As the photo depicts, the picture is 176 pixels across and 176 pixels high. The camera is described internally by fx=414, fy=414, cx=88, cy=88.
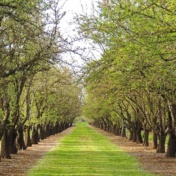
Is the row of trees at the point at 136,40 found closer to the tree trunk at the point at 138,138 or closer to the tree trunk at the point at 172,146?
the tree trunk at the point at 172,146

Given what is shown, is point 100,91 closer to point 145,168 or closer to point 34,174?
point 145,168

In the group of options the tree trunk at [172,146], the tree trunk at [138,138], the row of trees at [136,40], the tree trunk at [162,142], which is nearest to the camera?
the row of trees at [136,40]

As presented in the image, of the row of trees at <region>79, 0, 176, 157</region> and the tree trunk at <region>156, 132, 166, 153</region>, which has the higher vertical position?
the row of trees at <region>79, 0, 176, 157</region>

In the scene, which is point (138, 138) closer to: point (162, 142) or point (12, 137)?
point (162, 142)

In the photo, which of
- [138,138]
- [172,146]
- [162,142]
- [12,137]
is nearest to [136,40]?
[172,146]

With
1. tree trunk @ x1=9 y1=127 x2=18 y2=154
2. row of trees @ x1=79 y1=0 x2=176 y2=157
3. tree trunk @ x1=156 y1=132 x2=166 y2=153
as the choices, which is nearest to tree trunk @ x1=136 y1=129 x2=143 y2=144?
tree trunk @ x1=156 y1=132 x2=166 y2=153

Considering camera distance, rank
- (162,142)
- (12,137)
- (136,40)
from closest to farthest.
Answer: (136,40) → (12,137) → (162,142)

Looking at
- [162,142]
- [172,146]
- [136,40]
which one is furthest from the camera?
[162,142]

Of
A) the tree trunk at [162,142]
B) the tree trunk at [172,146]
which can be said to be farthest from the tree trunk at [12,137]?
the tree trunk at [162,142]

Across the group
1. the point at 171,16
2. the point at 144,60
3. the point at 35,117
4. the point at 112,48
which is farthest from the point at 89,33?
the point at 35,117

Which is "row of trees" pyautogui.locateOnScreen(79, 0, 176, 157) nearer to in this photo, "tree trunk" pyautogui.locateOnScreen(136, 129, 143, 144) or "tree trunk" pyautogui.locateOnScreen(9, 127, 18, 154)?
"tree trunk" pyautogui.locateOnScreen(9, 127, 18, 154)

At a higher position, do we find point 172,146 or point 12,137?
point 12,137

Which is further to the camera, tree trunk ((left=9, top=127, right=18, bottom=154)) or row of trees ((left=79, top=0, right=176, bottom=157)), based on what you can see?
tree trunk ((left=9, top=127, right=18, bottom=154))

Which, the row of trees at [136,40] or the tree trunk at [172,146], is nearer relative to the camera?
the row of trees at [136,40]
